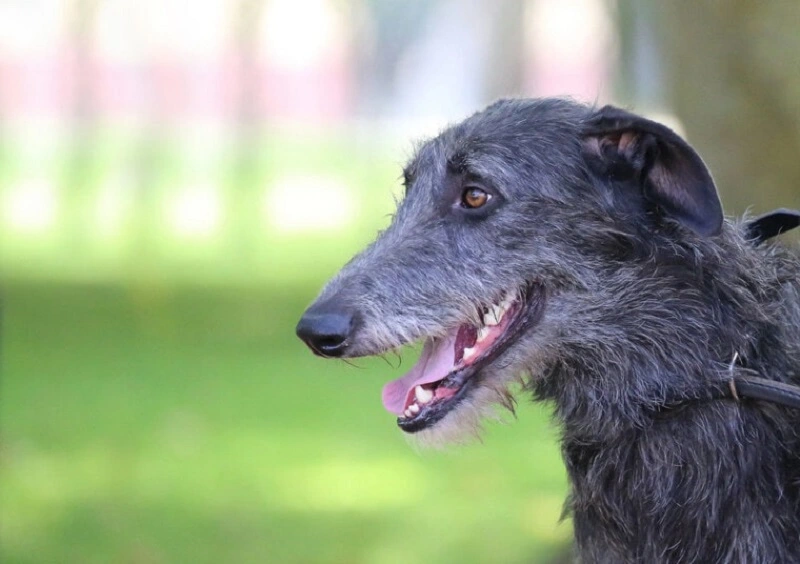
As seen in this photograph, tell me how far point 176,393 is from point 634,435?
9.17m

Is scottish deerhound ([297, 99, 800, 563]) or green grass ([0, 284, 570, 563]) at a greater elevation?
scottish deerhound ([297, 99, 800, 563])

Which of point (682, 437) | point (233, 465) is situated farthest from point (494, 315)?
point (233, 465)

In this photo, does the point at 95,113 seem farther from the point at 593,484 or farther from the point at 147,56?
the point at 593,484

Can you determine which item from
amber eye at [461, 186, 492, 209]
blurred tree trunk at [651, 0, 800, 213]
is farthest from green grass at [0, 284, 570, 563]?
blurred tree trunk at [651, 0, 800, 213]

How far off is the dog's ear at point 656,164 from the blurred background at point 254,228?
0.98m

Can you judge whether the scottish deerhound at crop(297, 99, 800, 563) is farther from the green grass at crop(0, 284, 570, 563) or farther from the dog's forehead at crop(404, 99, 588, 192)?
the green grass at crop(0, 284, 570, 563)

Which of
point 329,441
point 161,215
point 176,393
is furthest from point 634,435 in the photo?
point 161,215

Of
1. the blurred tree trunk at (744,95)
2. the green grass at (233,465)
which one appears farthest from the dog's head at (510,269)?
the blurred tree trunk at (744,95)

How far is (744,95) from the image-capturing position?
692cm

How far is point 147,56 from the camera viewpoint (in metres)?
18.2

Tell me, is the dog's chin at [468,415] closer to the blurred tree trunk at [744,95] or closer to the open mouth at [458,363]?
the open mouth at [458,363]

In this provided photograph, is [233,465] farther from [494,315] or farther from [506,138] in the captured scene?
[506,138]

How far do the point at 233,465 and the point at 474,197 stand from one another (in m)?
6.15

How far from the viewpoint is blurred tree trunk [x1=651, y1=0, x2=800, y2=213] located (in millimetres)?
6641
